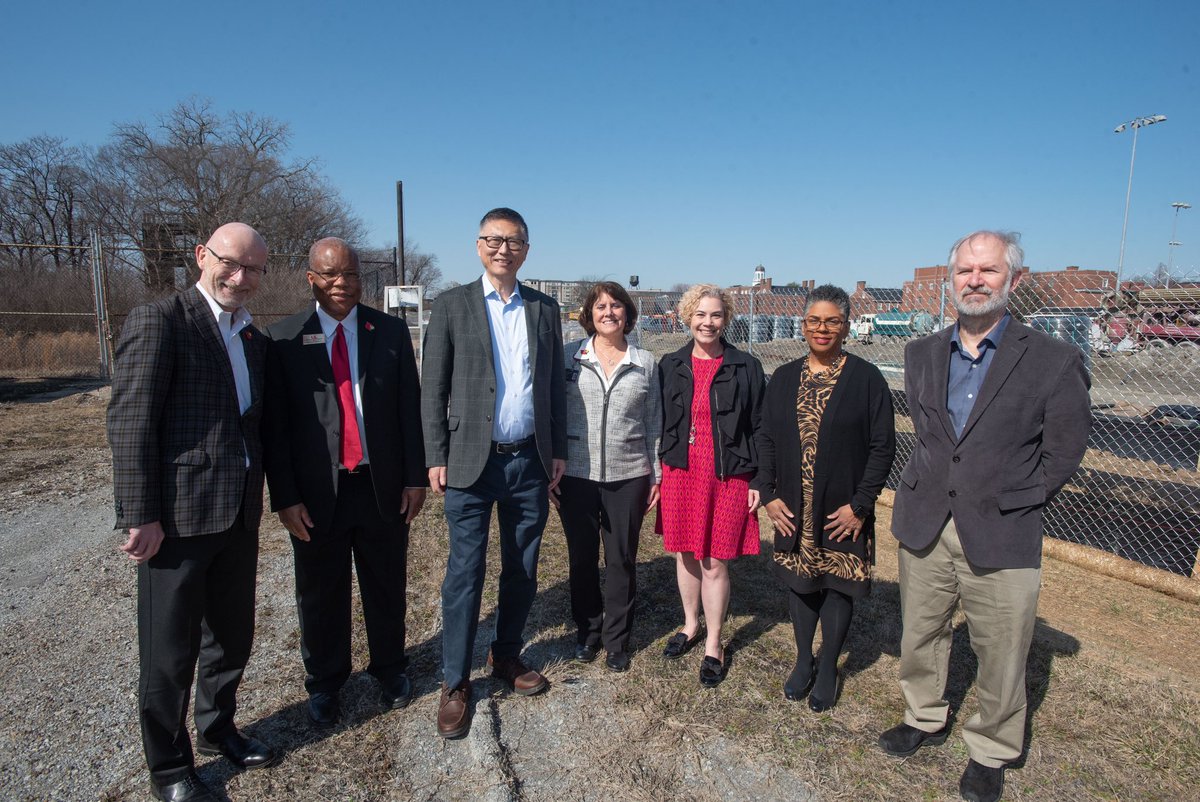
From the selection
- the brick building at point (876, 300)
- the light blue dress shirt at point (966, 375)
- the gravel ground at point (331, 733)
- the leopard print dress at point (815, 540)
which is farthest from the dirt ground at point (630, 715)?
the brick building at point (876, 300)

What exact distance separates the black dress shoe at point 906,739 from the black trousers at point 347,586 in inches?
83.4

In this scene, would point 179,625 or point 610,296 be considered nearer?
point 179,625

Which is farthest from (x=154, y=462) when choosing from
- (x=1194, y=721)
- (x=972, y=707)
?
(x=1194, y=721)

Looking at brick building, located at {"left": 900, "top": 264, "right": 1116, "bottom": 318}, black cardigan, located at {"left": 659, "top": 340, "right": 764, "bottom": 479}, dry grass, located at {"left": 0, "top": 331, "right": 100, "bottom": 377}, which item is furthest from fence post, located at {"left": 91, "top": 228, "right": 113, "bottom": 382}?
brick building, located at {"left": 900, "top": 264, "right": 1116, "bottom": 318}

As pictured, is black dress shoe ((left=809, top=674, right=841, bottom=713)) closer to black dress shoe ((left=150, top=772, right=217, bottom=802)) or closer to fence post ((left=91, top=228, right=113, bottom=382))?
black dress shoe ((left=150, top=772, right=217, bottom=802))

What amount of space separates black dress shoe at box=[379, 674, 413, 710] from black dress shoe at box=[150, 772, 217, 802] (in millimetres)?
757

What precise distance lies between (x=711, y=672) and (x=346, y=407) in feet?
6.87

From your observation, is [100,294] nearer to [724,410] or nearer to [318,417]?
[318,417]

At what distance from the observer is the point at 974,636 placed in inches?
102

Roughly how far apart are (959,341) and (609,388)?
149cm

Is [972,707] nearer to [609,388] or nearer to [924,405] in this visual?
[924,405]

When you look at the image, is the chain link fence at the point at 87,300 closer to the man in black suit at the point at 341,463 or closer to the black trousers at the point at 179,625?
the man in black suit at the point at 341,463

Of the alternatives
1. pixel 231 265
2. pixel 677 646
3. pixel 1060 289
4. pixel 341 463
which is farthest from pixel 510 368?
pixel 1060 289

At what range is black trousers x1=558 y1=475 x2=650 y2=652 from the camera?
10.6 ft
